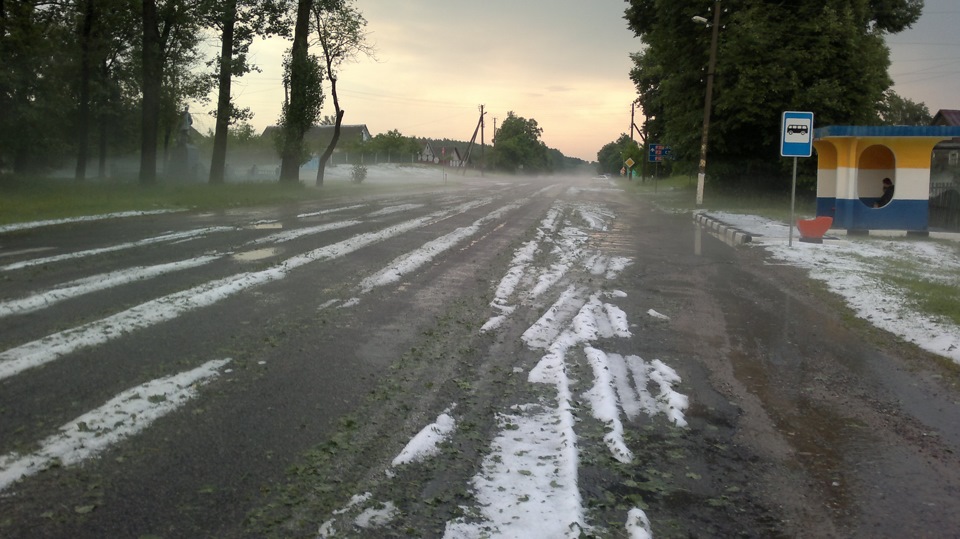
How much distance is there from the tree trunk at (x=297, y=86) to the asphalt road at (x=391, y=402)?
81.1 feet

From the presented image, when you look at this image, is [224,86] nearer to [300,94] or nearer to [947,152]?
[300,94]

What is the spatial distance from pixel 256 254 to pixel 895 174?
15069 mm

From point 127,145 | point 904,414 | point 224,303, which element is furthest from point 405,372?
point 127,145

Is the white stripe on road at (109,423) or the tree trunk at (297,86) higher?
the tree trunk at (297,86)

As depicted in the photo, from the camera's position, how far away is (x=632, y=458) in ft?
14.2

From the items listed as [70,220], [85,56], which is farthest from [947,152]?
[85,56]

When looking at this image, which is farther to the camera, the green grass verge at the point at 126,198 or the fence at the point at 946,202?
the fence at the point at 946,202

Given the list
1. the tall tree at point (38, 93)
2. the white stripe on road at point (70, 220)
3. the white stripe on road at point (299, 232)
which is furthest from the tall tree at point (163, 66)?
the white stripe on road at point (299, 232)

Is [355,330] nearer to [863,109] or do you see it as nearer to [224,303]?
[224,303]

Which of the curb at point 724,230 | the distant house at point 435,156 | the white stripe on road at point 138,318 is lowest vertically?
the white stripe on road at point 138,318

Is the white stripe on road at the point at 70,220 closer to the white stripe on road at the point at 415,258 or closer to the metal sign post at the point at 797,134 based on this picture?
the white stripe on road at the point at 415,258

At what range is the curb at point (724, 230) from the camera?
676 inches

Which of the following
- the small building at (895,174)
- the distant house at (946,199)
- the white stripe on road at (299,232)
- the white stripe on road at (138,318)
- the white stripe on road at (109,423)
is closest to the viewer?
the white stripe on road at (109,423)

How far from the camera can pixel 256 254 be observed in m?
11.8
